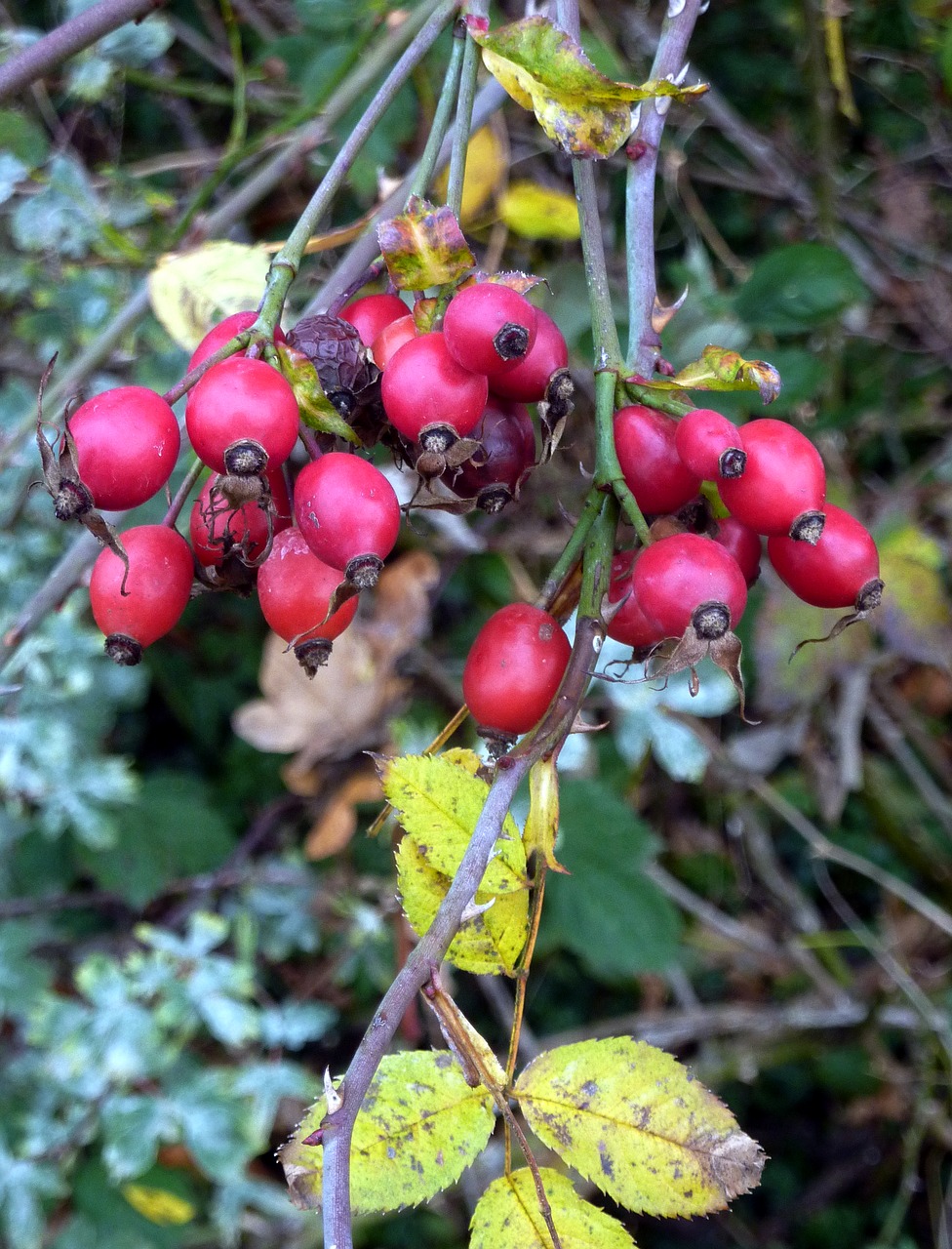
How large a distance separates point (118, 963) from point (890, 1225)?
1.89 metres

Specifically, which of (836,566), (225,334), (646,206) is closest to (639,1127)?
(836,566)

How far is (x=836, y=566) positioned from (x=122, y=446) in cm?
61

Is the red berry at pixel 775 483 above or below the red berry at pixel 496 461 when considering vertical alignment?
below

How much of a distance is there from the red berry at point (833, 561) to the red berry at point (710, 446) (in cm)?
12

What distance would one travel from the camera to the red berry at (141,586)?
0.90 metres

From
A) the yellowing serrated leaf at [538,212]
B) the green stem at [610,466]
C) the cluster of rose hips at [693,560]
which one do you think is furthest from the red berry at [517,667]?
the yellowing serrated leaf at [538,212]

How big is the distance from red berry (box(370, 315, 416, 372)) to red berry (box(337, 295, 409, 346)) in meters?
0.04

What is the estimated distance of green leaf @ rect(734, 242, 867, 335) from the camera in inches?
75.6

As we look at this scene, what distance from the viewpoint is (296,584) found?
2.91 feet

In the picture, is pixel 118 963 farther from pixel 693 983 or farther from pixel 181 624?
pixel 693 983

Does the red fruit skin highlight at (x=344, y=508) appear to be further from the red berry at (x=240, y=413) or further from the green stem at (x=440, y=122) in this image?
the green stem at (x=440, y=122)

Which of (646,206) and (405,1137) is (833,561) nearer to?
(646,206)

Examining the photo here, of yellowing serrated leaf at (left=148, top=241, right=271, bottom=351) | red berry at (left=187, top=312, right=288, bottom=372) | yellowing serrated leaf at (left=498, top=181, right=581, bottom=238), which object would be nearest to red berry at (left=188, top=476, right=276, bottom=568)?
red berry at (left=187, top=312, right=288, bottom=372)

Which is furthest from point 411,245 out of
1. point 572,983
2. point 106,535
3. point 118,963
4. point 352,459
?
point 572,983
